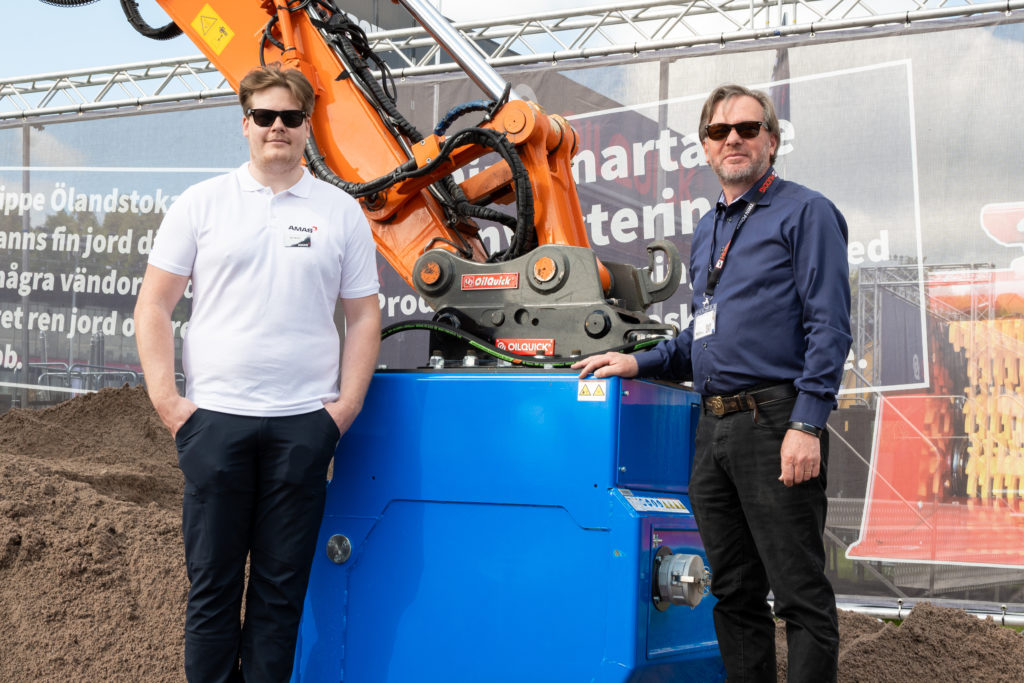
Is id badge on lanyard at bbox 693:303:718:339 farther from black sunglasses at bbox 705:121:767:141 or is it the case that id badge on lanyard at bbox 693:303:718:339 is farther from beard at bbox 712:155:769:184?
black sunglasses at bbox 705:121:767:141

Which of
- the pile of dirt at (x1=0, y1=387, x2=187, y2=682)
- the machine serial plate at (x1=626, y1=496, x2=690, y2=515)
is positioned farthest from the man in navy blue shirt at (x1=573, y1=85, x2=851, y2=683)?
the pile of dirt at (x1=0, y1=387, x2=187, y2=682)

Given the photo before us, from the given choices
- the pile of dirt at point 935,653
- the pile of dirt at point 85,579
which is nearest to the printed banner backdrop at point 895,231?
the pile of dirt at point 935,653

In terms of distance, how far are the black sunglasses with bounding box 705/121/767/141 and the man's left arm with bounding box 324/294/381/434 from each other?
102cm

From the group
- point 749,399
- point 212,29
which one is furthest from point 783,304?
point 212,29

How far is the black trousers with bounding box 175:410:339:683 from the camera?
247 cm

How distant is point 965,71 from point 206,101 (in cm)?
499

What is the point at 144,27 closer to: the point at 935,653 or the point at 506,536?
the point at 506,536

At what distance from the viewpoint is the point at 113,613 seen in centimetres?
378

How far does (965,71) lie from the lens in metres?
5.19

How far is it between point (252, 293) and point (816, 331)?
54.5 inches

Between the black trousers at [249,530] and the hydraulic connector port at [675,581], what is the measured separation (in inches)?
35.6

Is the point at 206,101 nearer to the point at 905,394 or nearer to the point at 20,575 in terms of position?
the point at 20,575

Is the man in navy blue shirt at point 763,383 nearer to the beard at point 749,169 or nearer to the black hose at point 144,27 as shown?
the beard at point 749,169

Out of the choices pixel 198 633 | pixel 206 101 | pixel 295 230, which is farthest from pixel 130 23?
pixel 206 101
